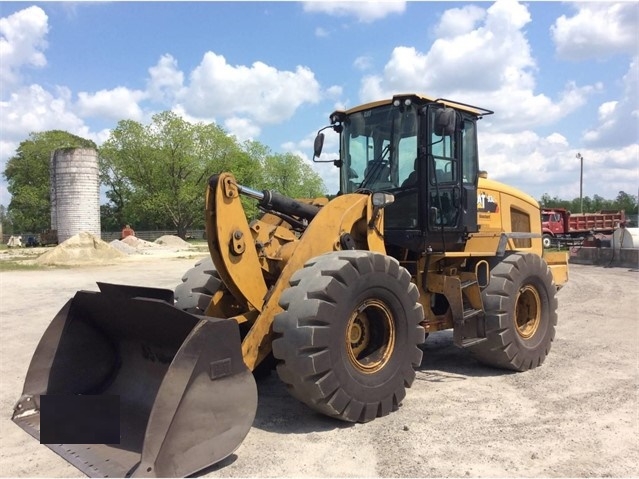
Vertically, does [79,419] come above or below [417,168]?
below

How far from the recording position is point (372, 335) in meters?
5.04

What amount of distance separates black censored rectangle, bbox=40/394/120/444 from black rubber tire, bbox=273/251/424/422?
1270 millimetres

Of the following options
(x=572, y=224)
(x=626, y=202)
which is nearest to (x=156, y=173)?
(x=572, y=224)

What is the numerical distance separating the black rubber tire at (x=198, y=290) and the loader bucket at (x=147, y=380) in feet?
3.61

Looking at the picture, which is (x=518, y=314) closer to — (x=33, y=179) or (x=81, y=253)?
(x=81, y=253)

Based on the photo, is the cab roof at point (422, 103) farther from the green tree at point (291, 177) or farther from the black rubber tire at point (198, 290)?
the green tree at point (291, 177)

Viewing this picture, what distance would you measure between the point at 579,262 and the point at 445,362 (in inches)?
673

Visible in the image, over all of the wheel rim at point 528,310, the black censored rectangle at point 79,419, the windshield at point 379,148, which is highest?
the windshield at point 379,148

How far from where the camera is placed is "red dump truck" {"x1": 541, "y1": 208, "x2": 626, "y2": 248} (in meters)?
31.2

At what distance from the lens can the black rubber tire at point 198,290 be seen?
585cm

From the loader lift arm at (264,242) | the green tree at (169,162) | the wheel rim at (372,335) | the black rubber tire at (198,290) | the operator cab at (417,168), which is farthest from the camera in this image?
the green tree at (169,162)

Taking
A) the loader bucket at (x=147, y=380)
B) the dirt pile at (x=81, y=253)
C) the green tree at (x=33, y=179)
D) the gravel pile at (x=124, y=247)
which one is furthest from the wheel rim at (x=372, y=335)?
the green tree at (x=33, y=179)

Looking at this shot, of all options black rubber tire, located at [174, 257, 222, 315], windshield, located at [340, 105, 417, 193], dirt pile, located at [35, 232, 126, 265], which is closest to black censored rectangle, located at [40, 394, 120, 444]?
black rubber tire, located at [174, 257, 222, 315]

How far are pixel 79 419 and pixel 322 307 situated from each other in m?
1.95
